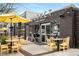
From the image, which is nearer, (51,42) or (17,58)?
(17,58)

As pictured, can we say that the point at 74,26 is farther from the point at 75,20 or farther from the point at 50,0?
the point at 50,0

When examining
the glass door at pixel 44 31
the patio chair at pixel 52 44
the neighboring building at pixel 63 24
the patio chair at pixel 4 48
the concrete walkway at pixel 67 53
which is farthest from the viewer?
the glass door at pixel 44 31

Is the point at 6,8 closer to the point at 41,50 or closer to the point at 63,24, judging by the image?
the point at 41,50

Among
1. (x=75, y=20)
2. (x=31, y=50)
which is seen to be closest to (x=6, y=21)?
(x=31, y=50)

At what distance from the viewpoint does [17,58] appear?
31.5 ft

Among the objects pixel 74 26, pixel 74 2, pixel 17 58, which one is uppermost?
pixel 74 2

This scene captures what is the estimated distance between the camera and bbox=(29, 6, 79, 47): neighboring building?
1113cm

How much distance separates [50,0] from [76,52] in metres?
2.13

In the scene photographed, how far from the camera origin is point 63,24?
1134 centimetres

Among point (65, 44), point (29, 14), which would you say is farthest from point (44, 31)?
point (29, 14)

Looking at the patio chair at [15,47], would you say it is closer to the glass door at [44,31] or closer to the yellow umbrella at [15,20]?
the yellow umbrella at [15,20]

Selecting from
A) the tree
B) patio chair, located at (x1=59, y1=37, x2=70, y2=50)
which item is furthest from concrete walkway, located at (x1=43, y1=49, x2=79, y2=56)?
the tree

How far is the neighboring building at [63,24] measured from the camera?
11133 mm

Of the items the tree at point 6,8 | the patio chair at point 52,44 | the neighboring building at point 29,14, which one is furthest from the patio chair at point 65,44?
the tree at point 6,8
